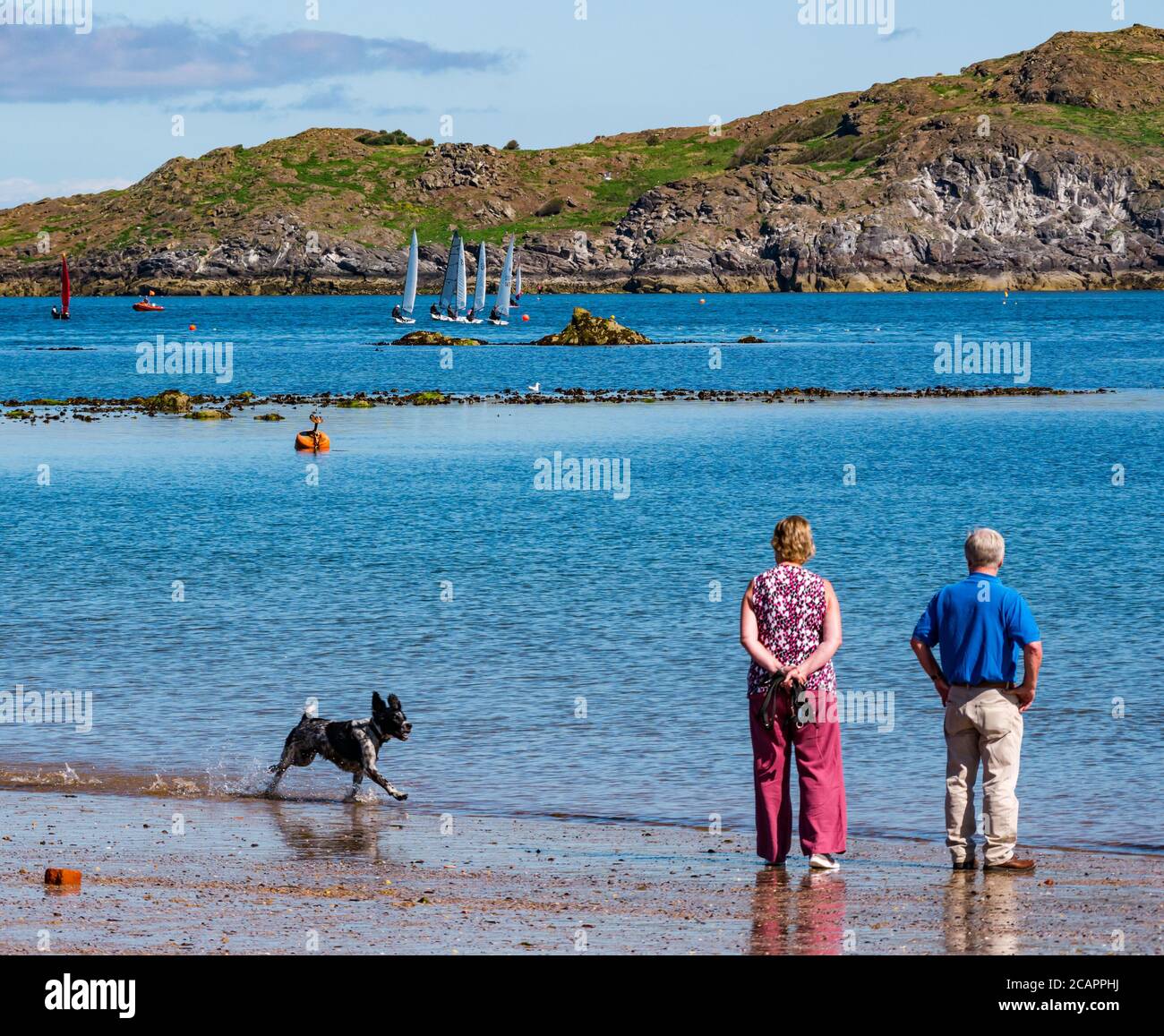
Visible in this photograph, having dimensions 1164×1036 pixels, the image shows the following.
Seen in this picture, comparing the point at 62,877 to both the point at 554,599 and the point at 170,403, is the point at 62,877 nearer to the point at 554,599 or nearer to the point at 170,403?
the point at 554,599

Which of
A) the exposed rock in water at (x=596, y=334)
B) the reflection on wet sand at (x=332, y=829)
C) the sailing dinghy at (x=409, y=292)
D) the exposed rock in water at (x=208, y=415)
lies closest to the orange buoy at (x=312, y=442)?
the exposed rock in water at (x=208, y=415)

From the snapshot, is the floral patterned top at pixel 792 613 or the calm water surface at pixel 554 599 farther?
the calm water surface at pixel 554 599

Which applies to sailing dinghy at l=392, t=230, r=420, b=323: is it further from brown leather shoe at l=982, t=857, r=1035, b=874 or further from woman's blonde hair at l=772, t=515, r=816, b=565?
brown leather shoe at l=982, t=857, r=1035, b=874

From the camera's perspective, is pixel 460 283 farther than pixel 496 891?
Yes

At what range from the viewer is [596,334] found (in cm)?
13750

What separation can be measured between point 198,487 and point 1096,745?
34.7 metres

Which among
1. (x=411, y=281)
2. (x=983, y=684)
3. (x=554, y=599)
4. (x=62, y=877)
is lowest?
(x=554, y=599)

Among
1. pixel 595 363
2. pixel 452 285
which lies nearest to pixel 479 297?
pixel 452 285

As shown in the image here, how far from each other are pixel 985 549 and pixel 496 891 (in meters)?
4.09

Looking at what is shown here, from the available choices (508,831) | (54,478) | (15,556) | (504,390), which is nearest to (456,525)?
(15,556)

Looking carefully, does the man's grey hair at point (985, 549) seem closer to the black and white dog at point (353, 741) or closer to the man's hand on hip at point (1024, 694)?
the man's hand on hip at point (1024, 694)

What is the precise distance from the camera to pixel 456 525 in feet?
129

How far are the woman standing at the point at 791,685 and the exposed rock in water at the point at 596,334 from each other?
123693 mm

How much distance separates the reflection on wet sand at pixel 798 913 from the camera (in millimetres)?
9758
